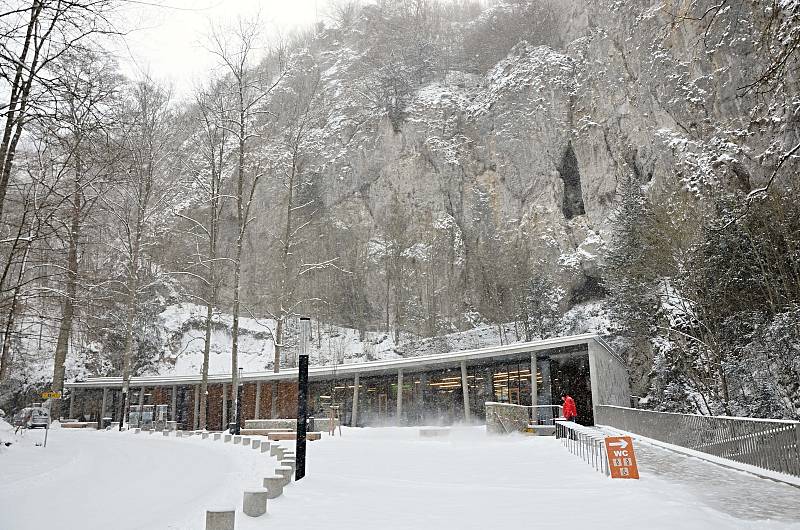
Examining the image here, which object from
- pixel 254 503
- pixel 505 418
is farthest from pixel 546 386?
pixel 254 503

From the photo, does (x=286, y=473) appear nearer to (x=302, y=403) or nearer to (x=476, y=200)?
(x=302, y=403)

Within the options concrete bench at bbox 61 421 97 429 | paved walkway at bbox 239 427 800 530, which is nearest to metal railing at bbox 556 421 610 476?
paved walkway at bbox 239 427 800 530

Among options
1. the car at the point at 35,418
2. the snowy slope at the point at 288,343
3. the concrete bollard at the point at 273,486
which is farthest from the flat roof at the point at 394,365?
the concrete bollard at the point at 273,486

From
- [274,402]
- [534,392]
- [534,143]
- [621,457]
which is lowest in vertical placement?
[621,457]

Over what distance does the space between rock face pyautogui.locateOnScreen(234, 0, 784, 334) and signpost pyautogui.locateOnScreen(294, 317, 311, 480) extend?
25299 millimetres

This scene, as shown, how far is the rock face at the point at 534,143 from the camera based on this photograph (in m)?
34.2

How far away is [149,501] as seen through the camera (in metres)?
9.02

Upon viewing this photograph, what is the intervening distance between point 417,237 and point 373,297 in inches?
250

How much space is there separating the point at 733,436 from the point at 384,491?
284 inches

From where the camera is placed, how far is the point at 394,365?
909 inches

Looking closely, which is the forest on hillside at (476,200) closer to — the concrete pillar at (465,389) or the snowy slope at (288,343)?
the snowy slope at (288,343)

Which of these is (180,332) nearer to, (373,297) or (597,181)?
(373,297)

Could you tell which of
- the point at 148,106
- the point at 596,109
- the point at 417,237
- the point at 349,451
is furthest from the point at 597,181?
the point at 349,451

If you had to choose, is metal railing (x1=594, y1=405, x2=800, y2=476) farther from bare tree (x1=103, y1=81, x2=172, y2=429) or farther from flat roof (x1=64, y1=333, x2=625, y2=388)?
bare tree (x1=103, y1=81, x2=172, y2=429)
